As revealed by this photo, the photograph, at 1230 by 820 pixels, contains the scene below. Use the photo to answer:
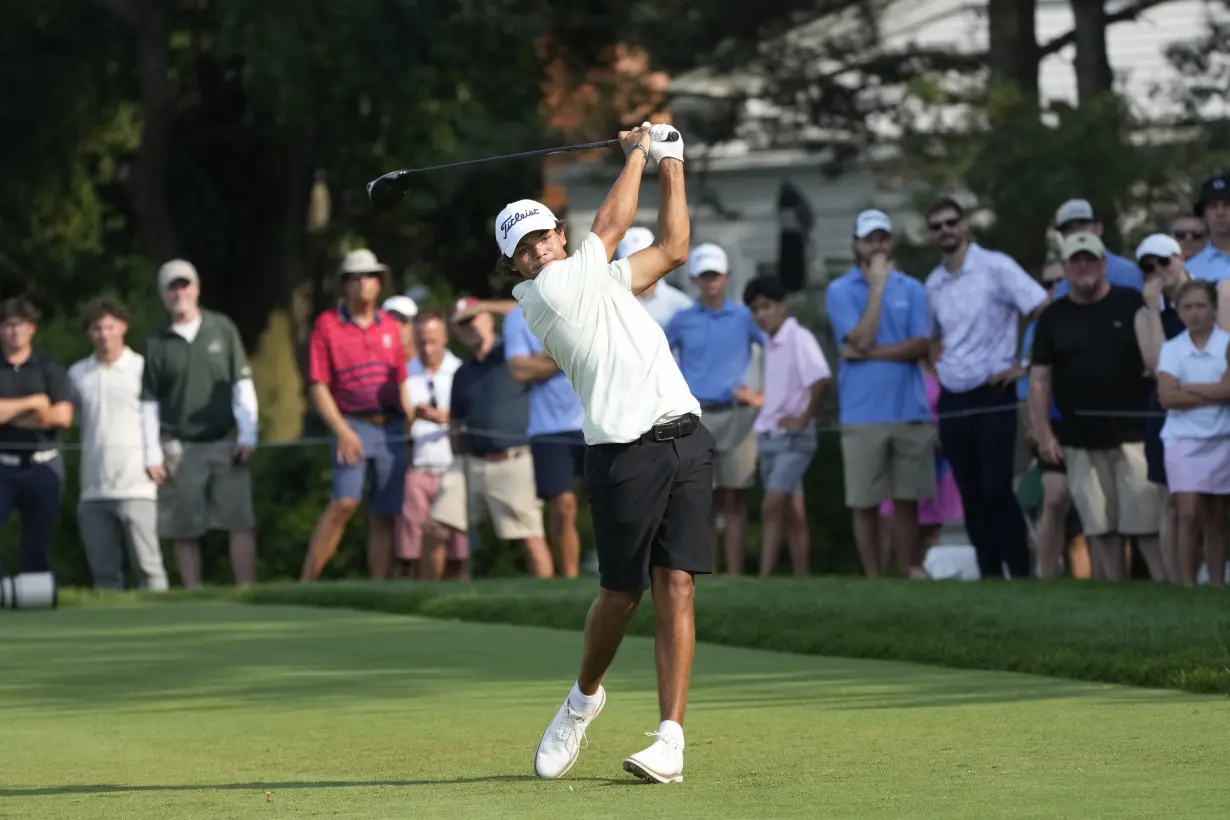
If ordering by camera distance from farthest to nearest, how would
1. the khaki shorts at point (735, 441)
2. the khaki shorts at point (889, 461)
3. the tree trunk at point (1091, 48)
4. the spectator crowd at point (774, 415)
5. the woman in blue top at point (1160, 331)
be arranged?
the tree trunk at point (1091, 48), the khaki shorts at point (735, 441), the khaki shorts at point (889, 461), the spectator crowd at point (774, 415), the woman in blue top at point (1160, 331)

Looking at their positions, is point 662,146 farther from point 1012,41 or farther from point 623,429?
point 1012,41

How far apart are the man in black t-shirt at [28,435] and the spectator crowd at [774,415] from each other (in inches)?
0.7

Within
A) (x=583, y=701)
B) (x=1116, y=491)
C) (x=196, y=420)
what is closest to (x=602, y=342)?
(x=583, y=701)

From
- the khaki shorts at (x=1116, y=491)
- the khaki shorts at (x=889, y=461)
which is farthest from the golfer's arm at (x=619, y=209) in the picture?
the khaki shorts at (x=889, y=461)

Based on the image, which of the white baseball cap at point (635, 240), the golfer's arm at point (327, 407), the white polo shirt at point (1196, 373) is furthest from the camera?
the golfer's arm at point (327, 407)

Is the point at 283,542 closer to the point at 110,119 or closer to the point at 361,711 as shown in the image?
the point at 361,711

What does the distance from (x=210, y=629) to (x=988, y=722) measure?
5481mm

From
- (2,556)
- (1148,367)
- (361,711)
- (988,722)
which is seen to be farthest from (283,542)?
(988,722)

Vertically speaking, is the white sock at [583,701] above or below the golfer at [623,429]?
below

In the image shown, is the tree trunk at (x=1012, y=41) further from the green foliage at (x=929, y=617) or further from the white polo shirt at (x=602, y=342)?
the white polo shirt at (x=602, y=342)

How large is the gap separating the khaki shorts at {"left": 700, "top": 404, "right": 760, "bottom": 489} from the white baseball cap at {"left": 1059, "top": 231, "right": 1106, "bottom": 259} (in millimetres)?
2760

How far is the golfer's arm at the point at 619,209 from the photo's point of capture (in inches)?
299

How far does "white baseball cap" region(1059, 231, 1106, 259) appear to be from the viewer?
1330 centimetres

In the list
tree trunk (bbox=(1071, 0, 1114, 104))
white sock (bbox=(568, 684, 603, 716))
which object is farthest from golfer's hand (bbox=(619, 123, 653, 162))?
tree trunk (bbox=(1071, 0, 1114, 104))
